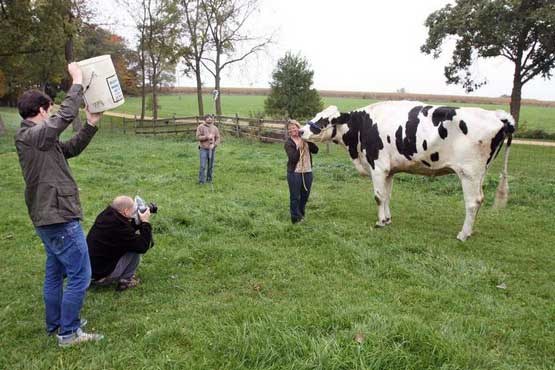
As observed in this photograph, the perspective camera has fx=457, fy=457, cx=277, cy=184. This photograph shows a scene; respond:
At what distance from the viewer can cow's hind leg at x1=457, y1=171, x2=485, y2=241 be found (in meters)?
6.41

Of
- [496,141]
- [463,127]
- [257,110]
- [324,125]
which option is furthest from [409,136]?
[257,110]

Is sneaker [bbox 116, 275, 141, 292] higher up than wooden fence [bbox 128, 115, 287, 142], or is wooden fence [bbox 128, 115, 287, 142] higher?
wooden fence [bbox 128, 115, 287, 142]

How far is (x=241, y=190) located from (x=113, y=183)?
3079 millimetres

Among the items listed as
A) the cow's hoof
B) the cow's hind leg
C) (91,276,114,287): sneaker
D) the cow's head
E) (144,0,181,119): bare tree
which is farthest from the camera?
(144,0,181,119): bare tree

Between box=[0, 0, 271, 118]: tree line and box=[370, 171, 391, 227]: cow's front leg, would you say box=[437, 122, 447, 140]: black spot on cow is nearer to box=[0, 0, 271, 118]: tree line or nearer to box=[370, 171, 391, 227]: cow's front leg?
box=[370, 171, 391, 227]: cow's front leg

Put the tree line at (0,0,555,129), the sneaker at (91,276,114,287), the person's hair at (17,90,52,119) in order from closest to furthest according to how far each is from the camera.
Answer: the person's hair at (17,90,52,119) < the sneaker at (91,276,114,287) < the tree line at (0,0,555,129)

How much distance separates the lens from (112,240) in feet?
15.0

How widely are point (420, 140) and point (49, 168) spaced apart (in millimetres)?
5102

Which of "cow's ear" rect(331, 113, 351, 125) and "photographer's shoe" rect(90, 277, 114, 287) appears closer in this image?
"photographer's shoe" rect(90, 277, 114, 287)

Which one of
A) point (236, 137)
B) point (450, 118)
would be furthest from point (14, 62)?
point (450, 118)

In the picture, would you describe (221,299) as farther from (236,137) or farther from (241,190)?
(236,137)

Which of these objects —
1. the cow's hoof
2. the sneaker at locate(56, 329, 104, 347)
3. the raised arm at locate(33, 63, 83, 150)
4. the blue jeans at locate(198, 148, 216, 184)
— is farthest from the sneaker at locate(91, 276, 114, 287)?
the blue jeans at locate(198, 148, 216, 184)

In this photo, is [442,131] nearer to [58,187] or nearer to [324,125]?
[324,125]

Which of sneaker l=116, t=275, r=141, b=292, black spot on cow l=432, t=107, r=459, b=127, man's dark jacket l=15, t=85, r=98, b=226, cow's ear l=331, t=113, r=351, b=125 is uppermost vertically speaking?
black spot on cow l=432, t=107, r=459, b=127
